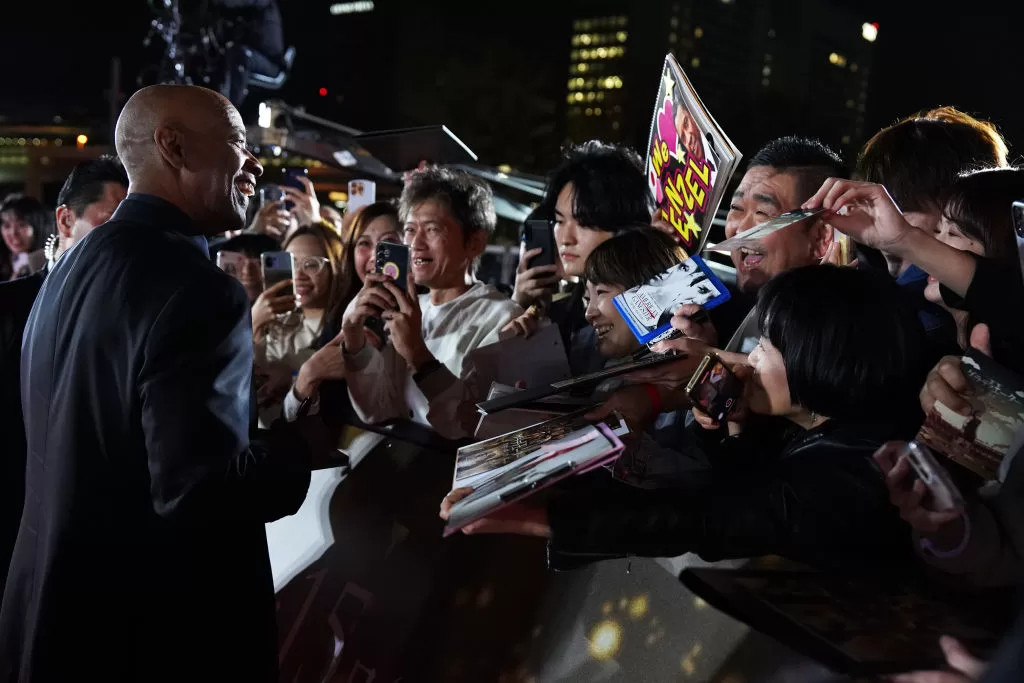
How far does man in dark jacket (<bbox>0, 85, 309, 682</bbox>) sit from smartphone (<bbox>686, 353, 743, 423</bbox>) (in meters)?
0.86

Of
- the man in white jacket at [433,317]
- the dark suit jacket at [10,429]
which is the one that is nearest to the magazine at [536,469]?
the man in white jacket at [433,317]

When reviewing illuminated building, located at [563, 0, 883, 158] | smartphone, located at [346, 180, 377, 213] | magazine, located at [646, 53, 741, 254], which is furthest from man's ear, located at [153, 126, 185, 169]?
illuminated building, located at [563, 0, 883, 158]

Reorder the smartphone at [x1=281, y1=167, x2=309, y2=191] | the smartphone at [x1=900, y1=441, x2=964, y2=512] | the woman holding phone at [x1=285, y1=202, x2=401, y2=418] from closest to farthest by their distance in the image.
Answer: the smartphone at [x1=900, y1=441, x2=964, y2=512] → the woman holding phone at [x1=285, y1=202, x2=401, y2=418] → the smartphone at [x1=281, y1=167, x2=309, y2=191]

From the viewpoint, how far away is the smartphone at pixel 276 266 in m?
3.28

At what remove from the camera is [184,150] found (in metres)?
1.94

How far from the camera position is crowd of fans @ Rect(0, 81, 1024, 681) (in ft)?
4.46

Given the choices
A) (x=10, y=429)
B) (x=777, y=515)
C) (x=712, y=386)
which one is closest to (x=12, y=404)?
(x=10, y=429)

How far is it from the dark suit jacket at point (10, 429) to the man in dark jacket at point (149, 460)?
42 cm

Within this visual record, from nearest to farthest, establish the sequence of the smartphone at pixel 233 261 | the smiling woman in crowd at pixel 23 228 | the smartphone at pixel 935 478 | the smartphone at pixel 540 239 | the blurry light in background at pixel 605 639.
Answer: the smartphone at pixel 935 478 → the blurry light in background at pixel 605 639 → the smartphone at pixel 540 239 → the smartphone at pixel 233 261 → the smiling woman in crowd at pixel 23 228

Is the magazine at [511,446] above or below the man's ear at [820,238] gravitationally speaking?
below

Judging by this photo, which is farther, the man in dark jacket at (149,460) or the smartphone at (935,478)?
the man in dark jacket at (149,460)

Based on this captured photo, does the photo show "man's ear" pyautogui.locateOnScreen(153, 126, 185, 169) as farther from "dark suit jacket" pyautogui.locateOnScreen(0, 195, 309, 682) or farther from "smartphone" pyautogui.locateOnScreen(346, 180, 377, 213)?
"smartphone" pyautogui.locateOnScreen(346, 180, 377, 213)

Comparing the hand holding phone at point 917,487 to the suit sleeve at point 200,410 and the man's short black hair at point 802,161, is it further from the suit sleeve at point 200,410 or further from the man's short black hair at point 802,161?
the man's short black hair at point 802,161

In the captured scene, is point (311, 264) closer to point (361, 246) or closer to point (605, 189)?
point (361, 246)
